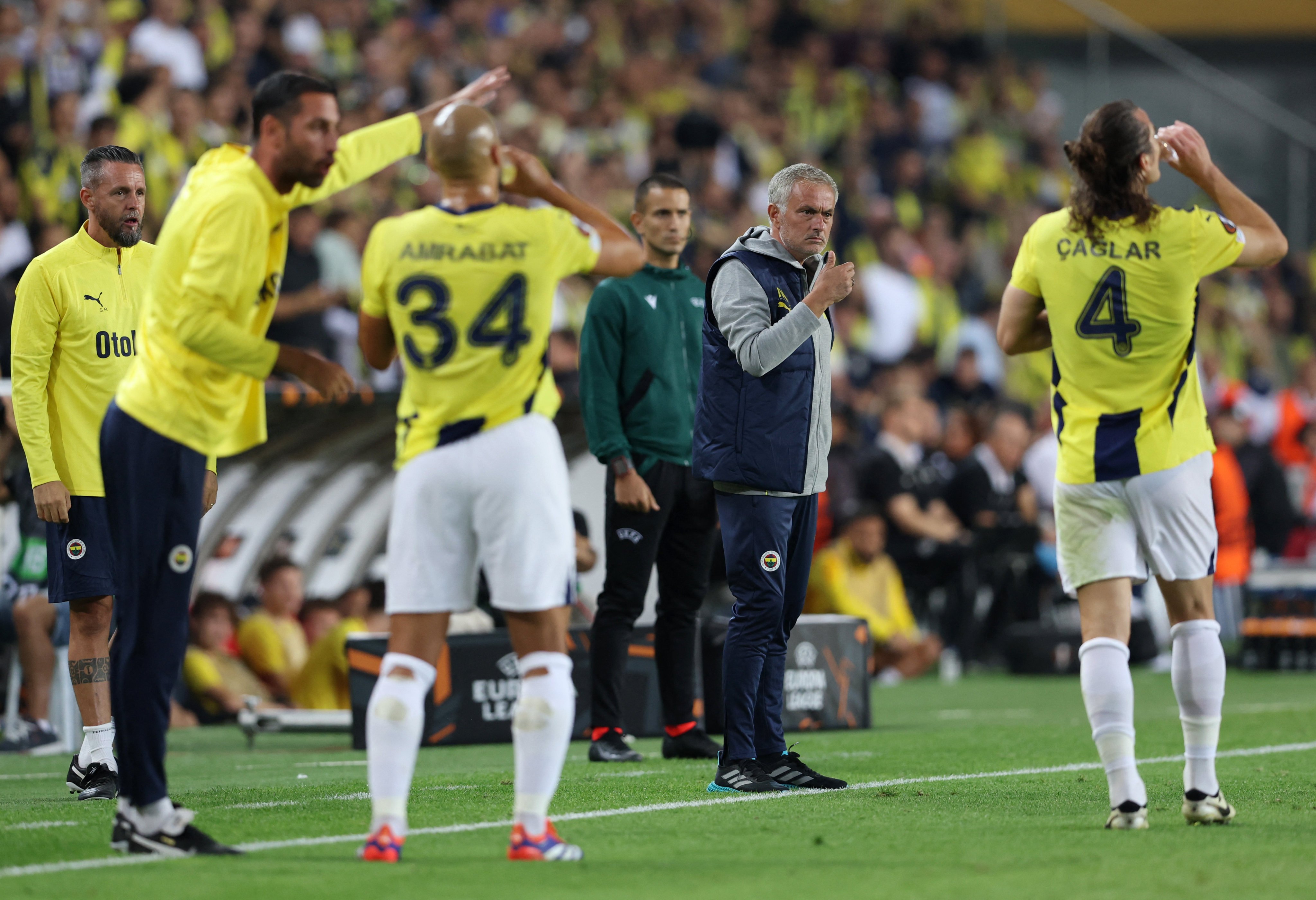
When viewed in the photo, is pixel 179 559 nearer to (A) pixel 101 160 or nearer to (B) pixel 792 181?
(A) pixel 101 160

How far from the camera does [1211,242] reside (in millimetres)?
5109

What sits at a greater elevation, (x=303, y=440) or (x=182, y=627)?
(x=303, y=440)

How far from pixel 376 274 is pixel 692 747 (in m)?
3.57

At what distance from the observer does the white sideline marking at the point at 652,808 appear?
182 inches

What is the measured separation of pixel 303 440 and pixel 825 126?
39.7 ft

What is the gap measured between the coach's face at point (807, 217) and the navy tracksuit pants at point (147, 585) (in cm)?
245

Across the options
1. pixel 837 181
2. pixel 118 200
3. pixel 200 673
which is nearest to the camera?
pixel 118 200

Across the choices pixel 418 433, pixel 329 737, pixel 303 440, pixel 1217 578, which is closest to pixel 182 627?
pixel 418 433

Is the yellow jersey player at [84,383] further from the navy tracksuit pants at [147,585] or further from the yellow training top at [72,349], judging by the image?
the navy tracksuit pants at [147,585]

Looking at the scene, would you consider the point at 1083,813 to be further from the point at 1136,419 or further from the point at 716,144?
the point at 716,144

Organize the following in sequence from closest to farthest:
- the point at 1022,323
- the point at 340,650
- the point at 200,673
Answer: the point at 1022,323, the point at 340,650, the point at 200,673

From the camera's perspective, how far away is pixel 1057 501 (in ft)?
17.2

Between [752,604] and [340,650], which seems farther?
[340,650]

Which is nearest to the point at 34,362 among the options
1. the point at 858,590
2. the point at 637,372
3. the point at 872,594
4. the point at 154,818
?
the point at 154,818
